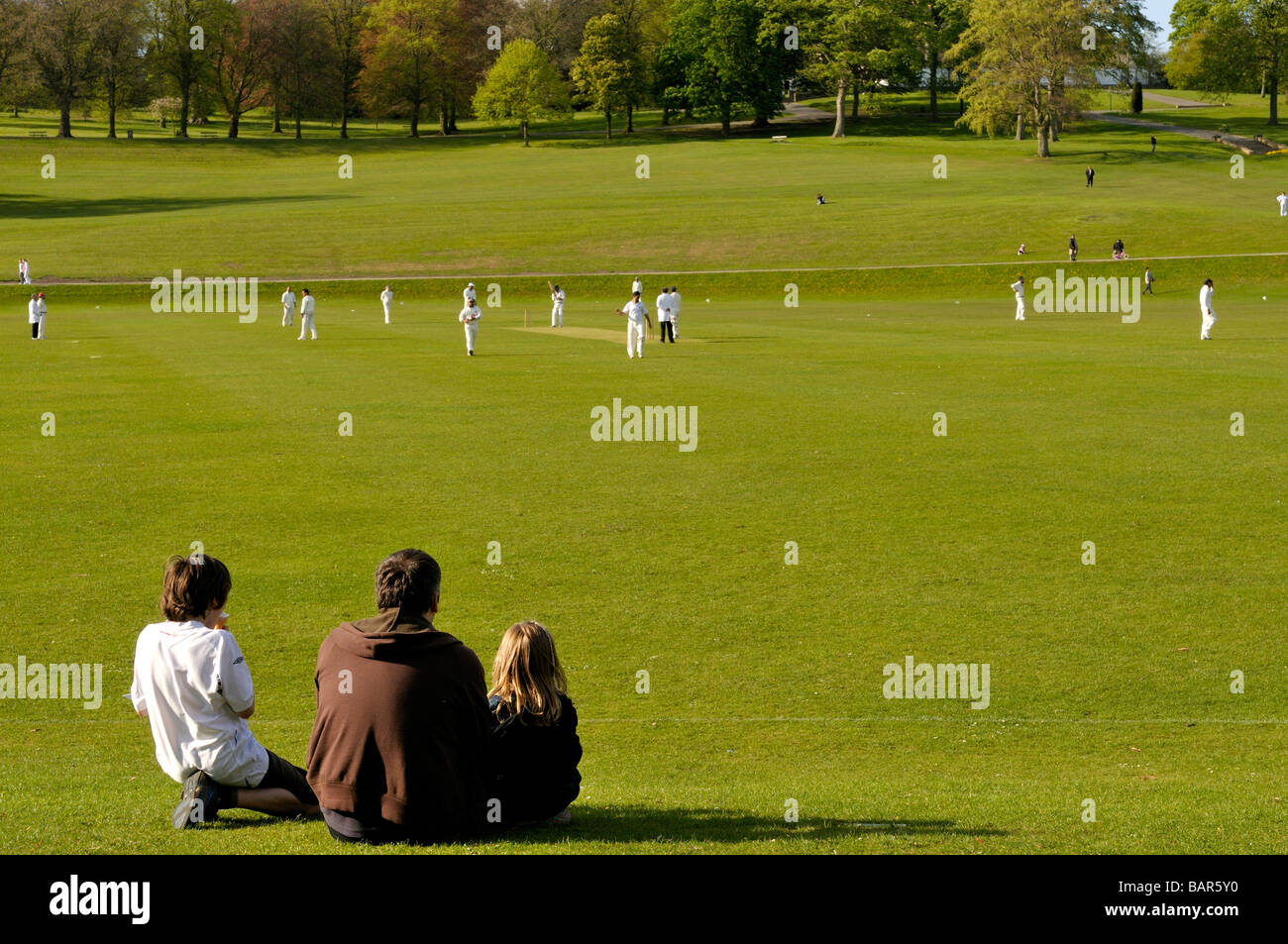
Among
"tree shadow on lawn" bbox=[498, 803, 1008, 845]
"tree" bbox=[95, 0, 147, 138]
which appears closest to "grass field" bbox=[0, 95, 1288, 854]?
"tree shadow on lawn" bbox=[498, 803, 1008, 845]

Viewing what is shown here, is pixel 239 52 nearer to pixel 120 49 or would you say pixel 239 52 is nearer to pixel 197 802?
pixel 120 49

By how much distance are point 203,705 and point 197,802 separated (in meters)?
0.59

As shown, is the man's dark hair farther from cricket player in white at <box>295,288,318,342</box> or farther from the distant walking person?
the distant walking person

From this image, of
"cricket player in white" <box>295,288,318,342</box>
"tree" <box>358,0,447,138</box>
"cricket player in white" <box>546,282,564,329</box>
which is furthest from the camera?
"tree" <box>358,0,447,138</box>

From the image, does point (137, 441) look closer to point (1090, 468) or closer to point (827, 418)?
point (827, 418)

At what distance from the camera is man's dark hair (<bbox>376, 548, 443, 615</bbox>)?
7258 millimetres

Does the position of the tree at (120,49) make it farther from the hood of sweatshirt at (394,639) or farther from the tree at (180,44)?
the hood of sweatshirt at (394,639)

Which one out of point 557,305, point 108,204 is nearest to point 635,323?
point 557,305

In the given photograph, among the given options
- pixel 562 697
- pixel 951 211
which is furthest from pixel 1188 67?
pixel 562 697

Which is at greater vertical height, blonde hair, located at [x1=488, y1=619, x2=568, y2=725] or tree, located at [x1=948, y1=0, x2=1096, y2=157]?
tree, located at [x1=948, y1=0, x2=1096, y2=157]

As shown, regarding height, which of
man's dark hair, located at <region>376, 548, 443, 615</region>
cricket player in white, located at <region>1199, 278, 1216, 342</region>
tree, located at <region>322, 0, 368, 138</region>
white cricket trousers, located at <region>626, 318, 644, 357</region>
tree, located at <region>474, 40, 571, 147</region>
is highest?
tree, located at <region>322, 0, 368, 138</region>

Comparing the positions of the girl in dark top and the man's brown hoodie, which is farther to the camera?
the girl in dark top

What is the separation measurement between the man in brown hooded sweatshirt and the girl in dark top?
1.54 ft

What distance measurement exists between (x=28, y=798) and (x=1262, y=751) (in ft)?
31.2
